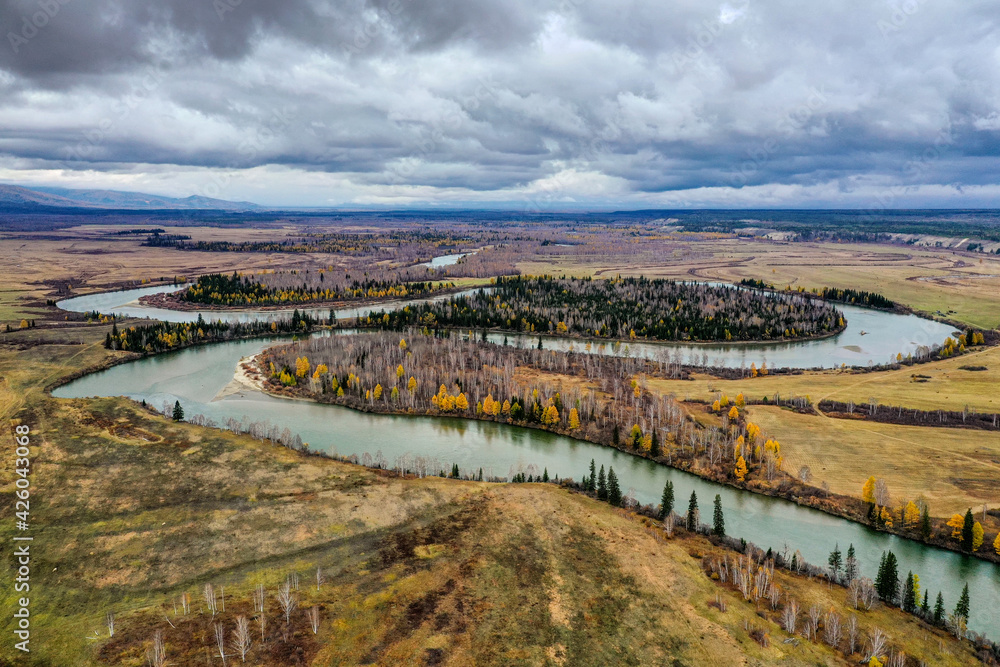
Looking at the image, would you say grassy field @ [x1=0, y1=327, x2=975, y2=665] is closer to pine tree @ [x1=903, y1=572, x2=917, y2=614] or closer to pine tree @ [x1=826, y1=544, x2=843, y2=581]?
pine tree @ [x1=903, y1=572, x2=917, y2=614]

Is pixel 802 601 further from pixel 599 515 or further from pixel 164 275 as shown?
pixel 164 275

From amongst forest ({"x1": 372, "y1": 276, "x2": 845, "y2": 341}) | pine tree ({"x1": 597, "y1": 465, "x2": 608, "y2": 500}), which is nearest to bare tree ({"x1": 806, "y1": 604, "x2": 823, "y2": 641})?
pine tree ({"x1": 597, "y1": 465, "x2": 608, "y2": 500})

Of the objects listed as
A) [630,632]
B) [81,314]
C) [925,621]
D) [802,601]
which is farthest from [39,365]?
[925,621]

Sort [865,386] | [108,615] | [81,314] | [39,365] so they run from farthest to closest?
[81,314]
[39,365]
[865,386]
[108,615]

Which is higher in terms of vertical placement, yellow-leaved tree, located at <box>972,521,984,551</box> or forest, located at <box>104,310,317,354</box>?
forest, located at <box>104,310,317,354</box>

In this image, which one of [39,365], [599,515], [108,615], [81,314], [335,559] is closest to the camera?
[108,615]

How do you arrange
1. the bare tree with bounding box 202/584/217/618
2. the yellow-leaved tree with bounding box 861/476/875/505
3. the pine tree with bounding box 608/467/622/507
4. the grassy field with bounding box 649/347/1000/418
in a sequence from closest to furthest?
the bare tree with bounding box 202/584/217/618
the yellow-leaved tree with bounding box 861/476/875/505
the pine tree with bounding box 608/467/622/507
the grassy field with bounding box 649/347/1000/418
